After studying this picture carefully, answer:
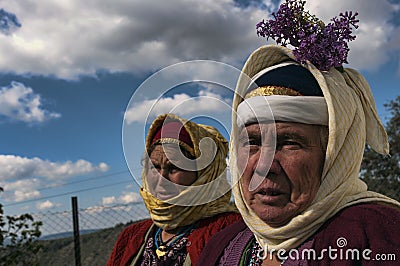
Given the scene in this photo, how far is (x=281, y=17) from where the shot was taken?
1.89 metres

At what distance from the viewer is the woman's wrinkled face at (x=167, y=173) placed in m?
2.73

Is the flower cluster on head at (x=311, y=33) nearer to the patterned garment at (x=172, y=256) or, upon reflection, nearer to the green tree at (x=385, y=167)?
the patterned garment at (x=172, y=256)

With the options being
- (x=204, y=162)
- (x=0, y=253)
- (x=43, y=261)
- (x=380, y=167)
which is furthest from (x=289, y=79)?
(x=43, y=261)

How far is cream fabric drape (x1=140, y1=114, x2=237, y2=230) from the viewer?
266cm

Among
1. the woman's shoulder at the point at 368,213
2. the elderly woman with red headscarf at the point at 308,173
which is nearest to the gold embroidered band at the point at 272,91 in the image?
the elderly woman with red headscarf at the point at 308,173

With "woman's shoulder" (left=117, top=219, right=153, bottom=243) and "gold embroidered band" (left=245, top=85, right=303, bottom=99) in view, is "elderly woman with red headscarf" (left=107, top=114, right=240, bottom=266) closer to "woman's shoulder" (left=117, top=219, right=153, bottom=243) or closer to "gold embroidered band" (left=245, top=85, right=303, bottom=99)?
"woman's shoulder" (left=117, top=219, right=153, bottom=243)

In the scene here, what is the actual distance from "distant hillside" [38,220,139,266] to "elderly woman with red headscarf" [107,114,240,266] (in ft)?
37.1

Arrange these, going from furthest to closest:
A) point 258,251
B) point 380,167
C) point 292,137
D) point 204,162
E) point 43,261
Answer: point 43,261 < point 380,167 < point 204,162 < point 258,251 < point 292,137

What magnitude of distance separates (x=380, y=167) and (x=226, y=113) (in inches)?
563

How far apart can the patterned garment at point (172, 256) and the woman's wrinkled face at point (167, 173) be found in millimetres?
256

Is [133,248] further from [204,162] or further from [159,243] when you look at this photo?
[204,162]

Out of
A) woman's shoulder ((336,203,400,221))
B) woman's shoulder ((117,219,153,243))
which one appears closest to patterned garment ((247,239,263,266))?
woman's shoulder ((336,203,400,221))

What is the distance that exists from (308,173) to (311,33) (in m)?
0.54

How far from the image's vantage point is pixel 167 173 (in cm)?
274
